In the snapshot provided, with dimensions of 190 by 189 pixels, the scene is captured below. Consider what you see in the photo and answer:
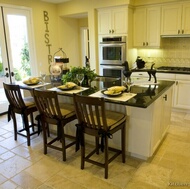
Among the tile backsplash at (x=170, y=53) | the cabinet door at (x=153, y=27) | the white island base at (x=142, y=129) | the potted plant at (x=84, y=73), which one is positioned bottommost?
the white island base at (x=142, y=129)

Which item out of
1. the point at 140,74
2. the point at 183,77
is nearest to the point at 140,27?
the point at 140,74

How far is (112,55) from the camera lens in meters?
4.91

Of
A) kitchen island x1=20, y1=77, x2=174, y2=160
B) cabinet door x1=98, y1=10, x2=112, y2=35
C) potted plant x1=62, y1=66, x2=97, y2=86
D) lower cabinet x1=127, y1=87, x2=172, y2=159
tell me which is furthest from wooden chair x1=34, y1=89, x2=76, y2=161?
cabinet door x1=98, y1=10, x2=112, y2=35

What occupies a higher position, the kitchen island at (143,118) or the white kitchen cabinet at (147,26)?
the white kitchen cabinet at (147,26)

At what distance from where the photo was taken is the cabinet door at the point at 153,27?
14.7 ft

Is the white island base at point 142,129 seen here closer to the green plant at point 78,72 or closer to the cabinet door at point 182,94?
the green plant at point 78,72

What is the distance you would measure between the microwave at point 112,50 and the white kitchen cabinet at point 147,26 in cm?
44

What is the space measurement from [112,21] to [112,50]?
674mm

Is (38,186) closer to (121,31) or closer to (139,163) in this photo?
(139,163)

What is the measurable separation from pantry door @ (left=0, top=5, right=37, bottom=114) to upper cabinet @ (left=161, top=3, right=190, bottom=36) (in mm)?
3214

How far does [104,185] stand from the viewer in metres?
2.22

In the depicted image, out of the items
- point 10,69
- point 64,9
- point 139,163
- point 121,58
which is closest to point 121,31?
point 121,58

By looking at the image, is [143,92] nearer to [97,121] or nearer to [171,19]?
[97,121]

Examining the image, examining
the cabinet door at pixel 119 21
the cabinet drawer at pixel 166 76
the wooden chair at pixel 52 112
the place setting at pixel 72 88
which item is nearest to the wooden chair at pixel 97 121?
the wooden chair at pixel 52 112
